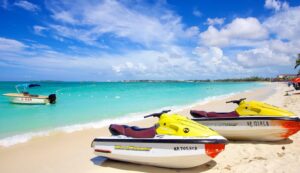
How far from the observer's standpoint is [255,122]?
19.4 feet

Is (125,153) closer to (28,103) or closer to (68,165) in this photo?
(68,165)

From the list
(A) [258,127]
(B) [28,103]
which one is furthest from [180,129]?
(B) [28,103]

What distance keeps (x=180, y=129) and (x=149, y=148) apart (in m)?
0.72

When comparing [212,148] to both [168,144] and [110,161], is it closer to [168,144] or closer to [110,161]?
[168,144]

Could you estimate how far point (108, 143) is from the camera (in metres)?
4.83

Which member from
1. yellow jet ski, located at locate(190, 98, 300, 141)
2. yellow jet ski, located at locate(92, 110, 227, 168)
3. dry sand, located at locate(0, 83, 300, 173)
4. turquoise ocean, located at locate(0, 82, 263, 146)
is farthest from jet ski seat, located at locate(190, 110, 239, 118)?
turquoise ocean, located at locate(0, 82, 263, 146)

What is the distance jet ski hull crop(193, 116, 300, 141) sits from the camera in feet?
18.6

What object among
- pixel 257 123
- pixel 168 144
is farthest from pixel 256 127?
pixel 168 144

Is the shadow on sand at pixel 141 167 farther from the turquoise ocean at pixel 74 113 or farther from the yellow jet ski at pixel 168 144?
the turquoise ocean at pixel 74 113

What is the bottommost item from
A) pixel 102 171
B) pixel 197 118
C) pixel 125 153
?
pixel 102 171

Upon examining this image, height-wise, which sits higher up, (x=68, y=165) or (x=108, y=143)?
(x=108, y=143)

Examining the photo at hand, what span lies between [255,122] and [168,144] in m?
2.94

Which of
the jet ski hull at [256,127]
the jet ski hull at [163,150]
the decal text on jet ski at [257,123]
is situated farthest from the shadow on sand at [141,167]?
the decal text on jet ski at [257,123]

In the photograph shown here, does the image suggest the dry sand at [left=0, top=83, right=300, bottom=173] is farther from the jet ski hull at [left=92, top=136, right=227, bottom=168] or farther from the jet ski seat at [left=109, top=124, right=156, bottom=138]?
the jet ski seat at [left=109, top=124, right=156, bottom=138]
